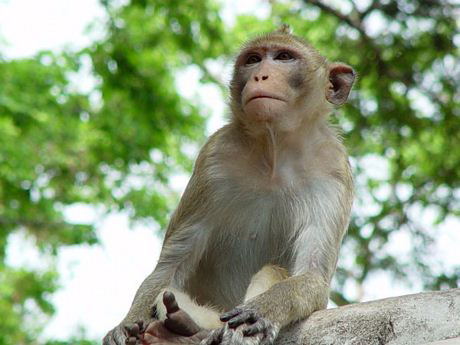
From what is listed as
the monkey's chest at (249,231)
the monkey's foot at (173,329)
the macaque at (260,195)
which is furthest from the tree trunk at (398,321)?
the monkey's chest at (249,231)

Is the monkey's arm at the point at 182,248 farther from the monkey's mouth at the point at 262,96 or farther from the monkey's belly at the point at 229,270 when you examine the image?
the monkey's mouth at the point at 262,96

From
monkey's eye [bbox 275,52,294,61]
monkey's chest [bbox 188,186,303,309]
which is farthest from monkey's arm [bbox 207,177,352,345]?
monkey's eye [bbox 275,52,294,61]

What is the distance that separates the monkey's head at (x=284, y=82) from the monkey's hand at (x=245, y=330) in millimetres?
1430

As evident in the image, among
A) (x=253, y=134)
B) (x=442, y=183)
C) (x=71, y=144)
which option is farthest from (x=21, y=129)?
(x=253, y=134)

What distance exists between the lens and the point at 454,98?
9.94 meters

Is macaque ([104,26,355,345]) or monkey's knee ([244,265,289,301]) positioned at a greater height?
macaque ([104,26,355,345])

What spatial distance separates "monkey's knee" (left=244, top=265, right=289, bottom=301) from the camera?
5.29m

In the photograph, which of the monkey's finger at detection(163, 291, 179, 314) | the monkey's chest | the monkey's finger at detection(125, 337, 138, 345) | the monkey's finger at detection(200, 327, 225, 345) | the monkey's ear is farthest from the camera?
the monkey's ear

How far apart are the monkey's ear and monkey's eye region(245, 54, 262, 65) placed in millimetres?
659

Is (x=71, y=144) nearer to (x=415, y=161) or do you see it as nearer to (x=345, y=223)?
(x=415, y=161)

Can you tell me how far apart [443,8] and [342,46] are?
1.26 meters

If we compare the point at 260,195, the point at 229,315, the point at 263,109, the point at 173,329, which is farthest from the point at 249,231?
the point at 229,315

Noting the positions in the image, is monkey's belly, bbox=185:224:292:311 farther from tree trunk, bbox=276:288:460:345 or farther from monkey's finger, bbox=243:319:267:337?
tree trunk, bbox=276:288:460:345

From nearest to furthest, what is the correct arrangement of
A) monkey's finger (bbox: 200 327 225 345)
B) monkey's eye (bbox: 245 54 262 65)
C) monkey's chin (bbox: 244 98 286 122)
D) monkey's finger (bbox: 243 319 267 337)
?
monkey's finger (bbox: 200 327 225 345) → monkey's finger (bbox: 243 319 267 337) → monkey's chin (bbox: 244 98 286 122) → monkey's eye (bbox: 245 54 262 65)
